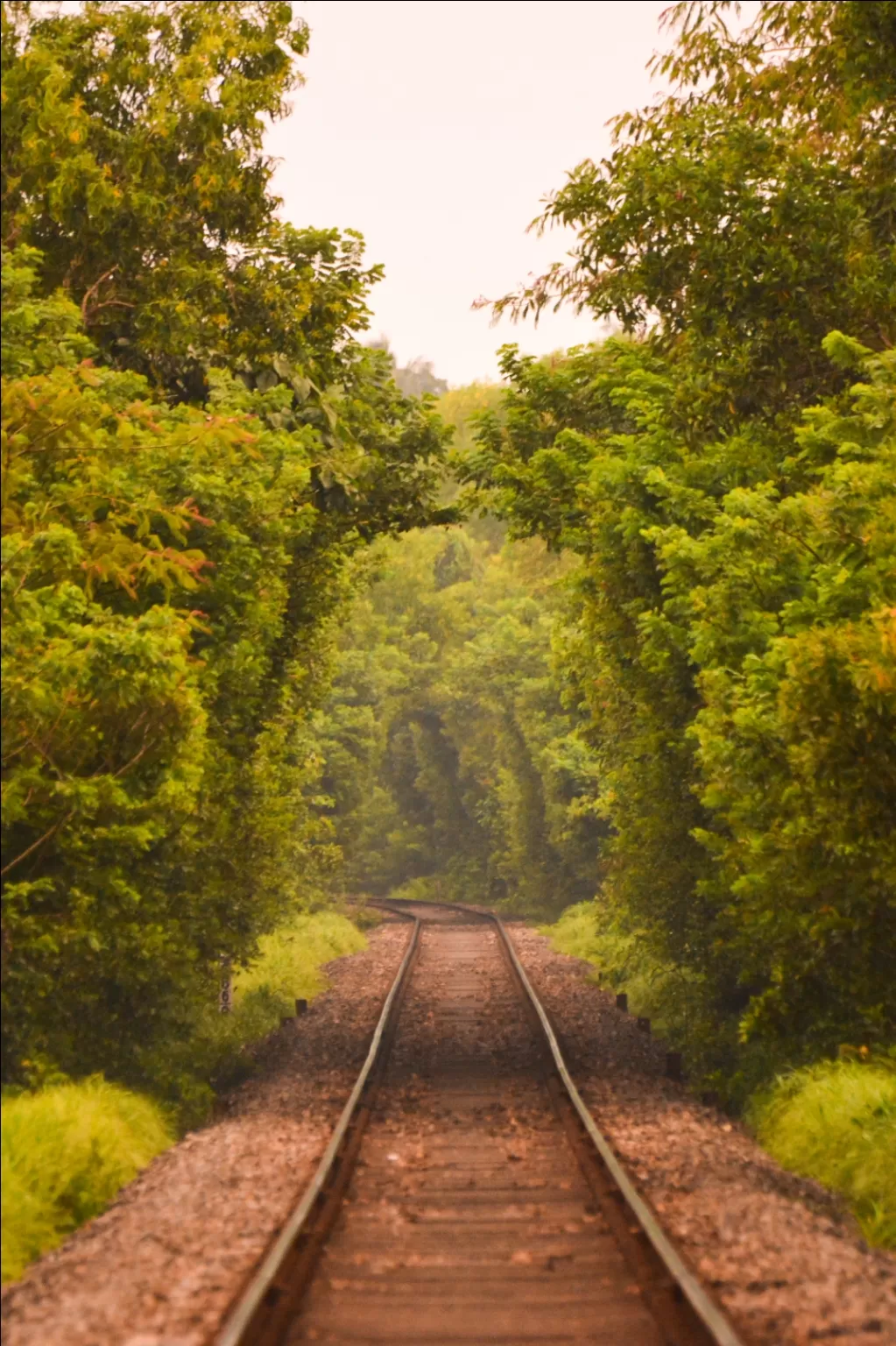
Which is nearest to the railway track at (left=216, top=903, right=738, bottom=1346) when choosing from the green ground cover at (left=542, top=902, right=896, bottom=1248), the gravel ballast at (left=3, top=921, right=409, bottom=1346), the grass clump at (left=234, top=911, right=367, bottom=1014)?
the gravel ballast at (left=3, top=921, right=409, bottom=1346)

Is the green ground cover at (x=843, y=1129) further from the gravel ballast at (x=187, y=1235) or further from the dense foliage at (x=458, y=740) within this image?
the dense foliage at (x=458, y=740)

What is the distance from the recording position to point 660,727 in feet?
54.1

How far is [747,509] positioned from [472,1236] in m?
7.21

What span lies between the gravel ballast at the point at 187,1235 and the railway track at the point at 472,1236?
0.25 meters

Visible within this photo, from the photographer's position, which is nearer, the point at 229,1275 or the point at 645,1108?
the point at 229,1275

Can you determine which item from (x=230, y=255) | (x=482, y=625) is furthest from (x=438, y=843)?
(x=230, y=255)

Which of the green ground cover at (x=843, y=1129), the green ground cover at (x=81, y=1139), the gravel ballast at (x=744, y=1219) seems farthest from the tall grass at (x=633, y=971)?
the green ground cover at (x=81, y=1139)

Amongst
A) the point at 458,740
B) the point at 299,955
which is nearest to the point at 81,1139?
the point at 299,955

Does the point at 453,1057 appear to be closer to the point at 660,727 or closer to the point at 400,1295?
the point at 660,727

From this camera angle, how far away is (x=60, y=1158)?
31.0 ft

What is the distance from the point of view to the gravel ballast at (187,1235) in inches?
258

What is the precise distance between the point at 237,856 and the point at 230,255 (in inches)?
326

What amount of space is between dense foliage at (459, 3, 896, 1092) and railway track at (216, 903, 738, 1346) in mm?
2474

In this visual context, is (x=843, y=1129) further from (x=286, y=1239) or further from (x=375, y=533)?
(x=375, y=533)
